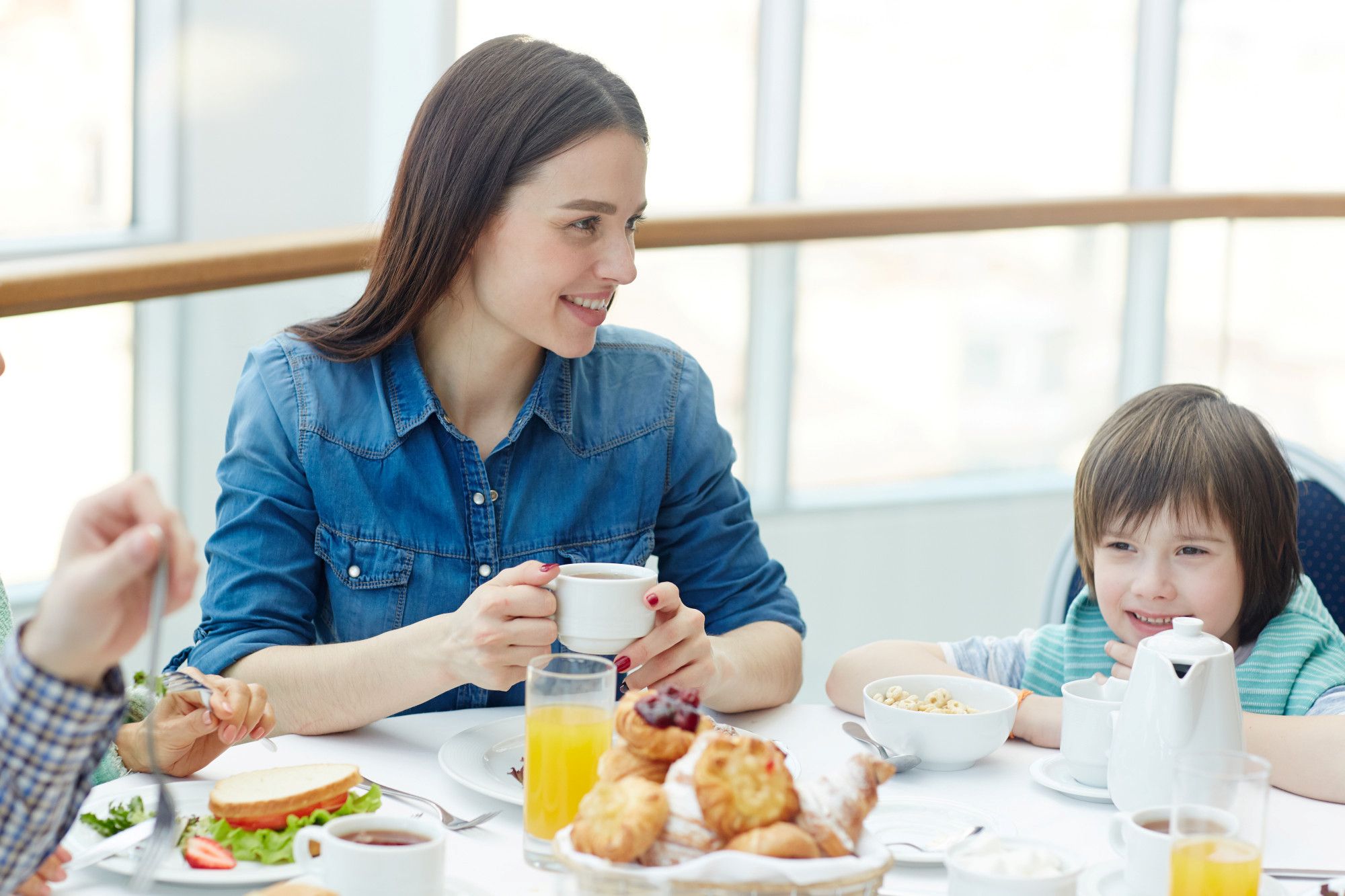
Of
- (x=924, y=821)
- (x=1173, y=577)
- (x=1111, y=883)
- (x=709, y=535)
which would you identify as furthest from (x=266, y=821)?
(x=1173, y=577)

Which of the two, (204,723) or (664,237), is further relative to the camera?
(664,237)

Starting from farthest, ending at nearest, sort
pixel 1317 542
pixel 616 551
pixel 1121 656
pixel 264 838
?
pixel 1317 542
pixel 616 551
pixel 1121 656
pixel 264 838

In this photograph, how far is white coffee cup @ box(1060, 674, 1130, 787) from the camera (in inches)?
49.3

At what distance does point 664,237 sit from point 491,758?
1481 millimetres

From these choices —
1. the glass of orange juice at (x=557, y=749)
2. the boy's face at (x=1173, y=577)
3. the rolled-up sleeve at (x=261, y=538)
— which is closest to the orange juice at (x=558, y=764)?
the glass of orange juice at (x=557, y=749)

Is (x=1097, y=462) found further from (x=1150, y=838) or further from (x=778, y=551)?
(x=778, y=551)

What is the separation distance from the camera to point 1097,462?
5.28 ft

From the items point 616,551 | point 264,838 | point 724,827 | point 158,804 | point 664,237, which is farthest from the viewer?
point 664,237

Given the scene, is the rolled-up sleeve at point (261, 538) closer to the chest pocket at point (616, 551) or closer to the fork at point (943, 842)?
the chest pocket at point (616, 551)

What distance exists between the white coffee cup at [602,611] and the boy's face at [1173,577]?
0.61 metres

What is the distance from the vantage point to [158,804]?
0.97 m

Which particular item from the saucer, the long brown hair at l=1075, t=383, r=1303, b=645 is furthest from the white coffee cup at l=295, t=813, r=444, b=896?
the long brown hair at l=1075, t=383, r=1303, b=645

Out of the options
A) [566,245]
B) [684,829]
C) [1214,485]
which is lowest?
[684,829]

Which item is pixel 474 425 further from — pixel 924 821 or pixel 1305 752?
pixel 1305 752
